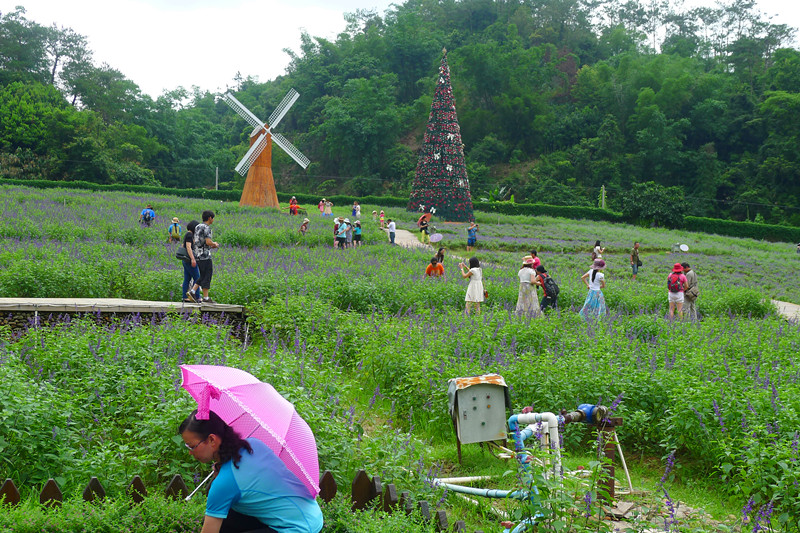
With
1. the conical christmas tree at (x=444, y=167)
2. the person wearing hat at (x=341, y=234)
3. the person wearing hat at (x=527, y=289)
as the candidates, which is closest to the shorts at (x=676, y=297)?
the person wearing hat at (x=527, y=289)

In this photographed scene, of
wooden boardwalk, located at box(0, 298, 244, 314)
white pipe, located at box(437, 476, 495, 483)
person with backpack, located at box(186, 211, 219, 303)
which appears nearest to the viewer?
white pipe, located at box(437, 476, 495, 483)

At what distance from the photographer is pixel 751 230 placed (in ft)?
156

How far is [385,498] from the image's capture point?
4086mm

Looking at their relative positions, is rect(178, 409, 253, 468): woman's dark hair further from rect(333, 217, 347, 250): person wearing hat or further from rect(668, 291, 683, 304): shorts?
rect(333, 217, 347, 250): person wearing hat

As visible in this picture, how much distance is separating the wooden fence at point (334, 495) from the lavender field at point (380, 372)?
0.37 m

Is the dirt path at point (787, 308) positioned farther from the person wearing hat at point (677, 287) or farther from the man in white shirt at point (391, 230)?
the man in white shirt at point (391, 230)

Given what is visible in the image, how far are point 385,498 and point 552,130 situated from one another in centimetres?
7144

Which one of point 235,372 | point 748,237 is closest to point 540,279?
point 235,372

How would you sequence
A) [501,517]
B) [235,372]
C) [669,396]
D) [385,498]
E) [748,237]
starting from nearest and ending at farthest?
[235,372] → [385,498] → [501,517] → [669,396] → [748,237]

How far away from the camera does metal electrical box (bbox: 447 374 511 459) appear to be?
18.1 feet

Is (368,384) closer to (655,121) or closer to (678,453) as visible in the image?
(678,453)

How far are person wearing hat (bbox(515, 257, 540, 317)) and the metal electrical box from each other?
7073 mm

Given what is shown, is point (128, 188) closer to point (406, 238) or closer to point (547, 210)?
point (406, 238)

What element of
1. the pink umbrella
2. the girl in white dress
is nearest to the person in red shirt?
the girl in white dress
